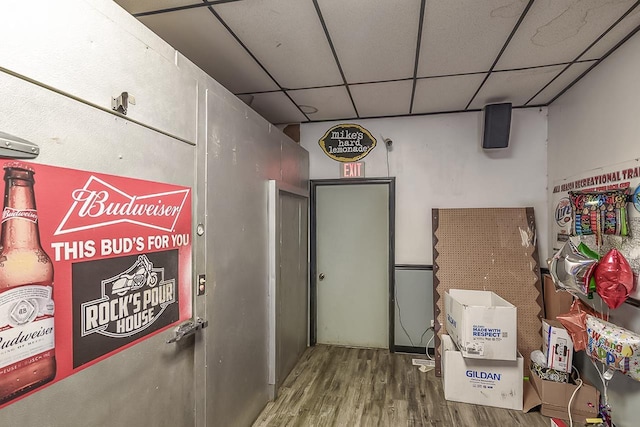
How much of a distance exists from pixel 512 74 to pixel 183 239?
2.76m

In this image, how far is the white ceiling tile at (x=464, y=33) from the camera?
164 cm

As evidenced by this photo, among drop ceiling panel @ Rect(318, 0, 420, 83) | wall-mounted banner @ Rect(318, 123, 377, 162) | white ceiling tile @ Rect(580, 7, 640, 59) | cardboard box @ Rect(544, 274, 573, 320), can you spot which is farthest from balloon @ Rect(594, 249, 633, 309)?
wall-mounted banner @ Rect(318, 123, 377, 162)

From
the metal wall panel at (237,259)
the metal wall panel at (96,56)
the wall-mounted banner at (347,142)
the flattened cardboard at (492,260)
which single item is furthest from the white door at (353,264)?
the metal wall panel at (96,56)

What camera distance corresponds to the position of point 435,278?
3219 mm

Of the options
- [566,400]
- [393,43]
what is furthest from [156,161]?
[566,400]

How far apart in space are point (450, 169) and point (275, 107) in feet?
6.77

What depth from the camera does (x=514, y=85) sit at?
266 centimetres

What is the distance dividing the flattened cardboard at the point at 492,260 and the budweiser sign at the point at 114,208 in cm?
274

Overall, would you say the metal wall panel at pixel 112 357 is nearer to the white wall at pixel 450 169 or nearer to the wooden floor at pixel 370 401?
the wooden floor at pixel 370 401

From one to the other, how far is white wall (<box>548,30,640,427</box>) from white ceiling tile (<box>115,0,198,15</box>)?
8.98 feet

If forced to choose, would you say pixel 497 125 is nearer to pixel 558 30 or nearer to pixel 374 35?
pixel 558 30

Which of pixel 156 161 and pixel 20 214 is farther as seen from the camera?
pixel 156 161

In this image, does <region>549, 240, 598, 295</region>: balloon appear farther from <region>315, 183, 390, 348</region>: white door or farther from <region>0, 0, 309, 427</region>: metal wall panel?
<region>0, 0, 309, 427</region>: metal wall panel

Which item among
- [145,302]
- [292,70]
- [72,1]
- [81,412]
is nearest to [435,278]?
[292,70]
